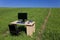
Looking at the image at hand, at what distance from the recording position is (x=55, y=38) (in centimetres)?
1170

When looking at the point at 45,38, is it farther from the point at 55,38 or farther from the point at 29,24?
the point at 29,24

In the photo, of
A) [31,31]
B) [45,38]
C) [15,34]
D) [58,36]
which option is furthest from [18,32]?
[58,36]

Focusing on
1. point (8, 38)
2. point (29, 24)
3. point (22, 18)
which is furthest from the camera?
point (22, 18)

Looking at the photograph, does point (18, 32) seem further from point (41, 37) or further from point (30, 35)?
point (41, 37)

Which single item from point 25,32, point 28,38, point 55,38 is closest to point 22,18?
point 25,32

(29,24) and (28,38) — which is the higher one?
(29,24)

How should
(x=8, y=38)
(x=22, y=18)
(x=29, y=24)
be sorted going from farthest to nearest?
(x=22, y=18)
(x=29, y=24)
(x=8, y=38)

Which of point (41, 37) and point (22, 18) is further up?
point (22, 18)

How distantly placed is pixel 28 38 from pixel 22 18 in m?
A: 2.17

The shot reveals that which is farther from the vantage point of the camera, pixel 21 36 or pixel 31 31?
pixel 31 31

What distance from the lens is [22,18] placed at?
12992 millimetres

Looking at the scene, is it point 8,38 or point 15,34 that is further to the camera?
point 15,34

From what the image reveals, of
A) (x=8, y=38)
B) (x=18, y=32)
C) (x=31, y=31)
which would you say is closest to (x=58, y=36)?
(x=31, y=31)

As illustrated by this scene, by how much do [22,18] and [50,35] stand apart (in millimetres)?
2604
